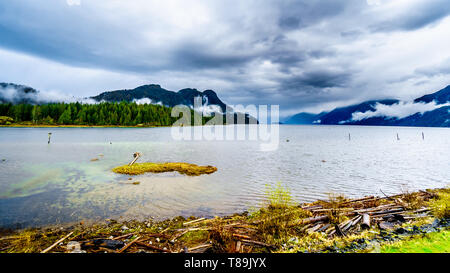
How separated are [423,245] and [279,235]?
4781mm

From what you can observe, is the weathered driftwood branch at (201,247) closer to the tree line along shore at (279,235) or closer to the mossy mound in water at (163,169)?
the tree line along shore at (279,235)

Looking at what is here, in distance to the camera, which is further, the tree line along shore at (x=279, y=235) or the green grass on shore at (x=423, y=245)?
the tree line along shore at (x=279, y=235)

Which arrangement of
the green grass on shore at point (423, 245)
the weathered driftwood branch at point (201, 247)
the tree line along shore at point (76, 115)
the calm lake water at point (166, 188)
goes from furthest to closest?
the tree line along shore at point (76, 115) → the calm lake water at point (166, 188) → the weathered driftwood branch at point (201, 247) → the green grass on shore at point (423, 245)

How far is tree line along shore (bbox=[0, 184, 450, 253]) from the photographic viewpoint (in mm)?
7734

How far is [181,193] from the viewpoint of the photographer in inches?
715

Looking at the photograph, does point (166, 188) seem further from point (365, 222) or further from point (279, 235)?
point (365, 222)

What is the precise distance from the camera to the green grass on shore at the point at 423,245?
6656mm

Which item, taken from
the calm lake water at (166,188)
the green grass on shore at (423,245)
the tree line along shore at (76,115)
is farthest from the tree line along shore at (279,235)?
the tree line along shore at (76,115)

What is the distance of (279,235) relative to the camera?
29.2ft

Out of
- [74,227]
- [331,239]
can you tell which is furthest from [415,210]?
[74,227]

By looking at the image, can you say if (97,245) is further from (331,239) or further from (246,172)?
(246,172)

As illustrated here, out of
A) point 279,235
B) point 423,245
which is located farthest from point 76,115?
point 423,245

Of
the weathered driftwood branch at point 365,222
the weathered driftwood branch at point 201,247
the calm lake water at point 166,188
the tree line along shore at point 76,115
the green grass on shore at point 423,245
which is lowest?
the calm lake water at point 166,188
